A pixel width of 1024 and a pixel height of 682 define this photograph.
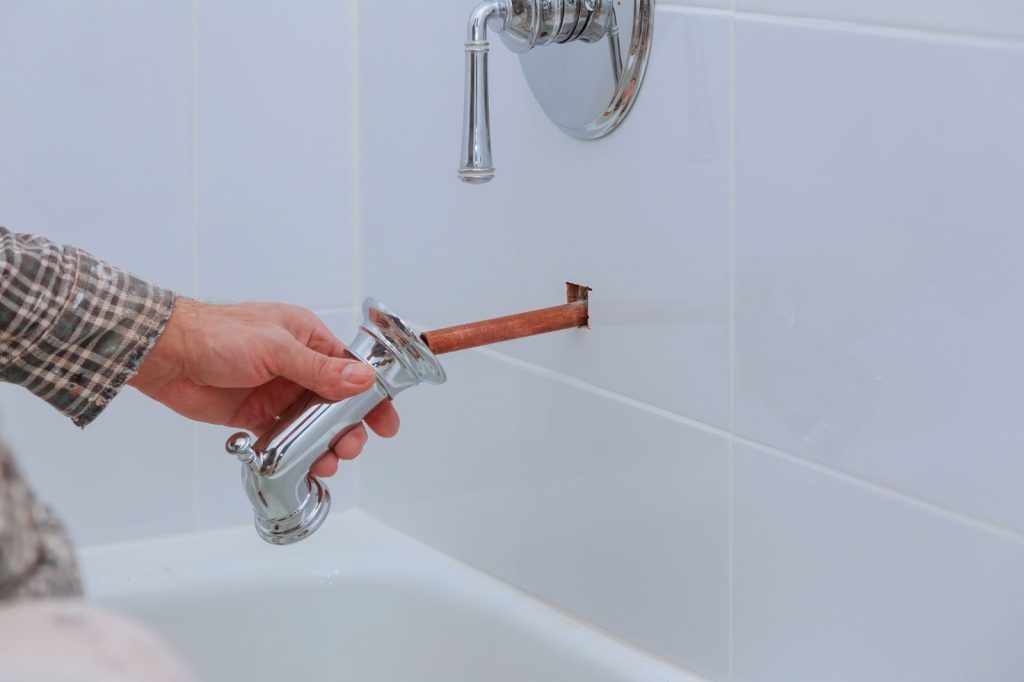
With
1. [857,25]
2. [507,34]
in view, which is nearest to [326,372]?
[507,34]

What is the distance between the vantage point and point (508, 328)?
0.89 metres

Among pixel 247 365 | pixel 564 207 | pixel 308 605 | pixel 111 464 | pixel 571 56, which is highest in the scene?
pixel 571 56

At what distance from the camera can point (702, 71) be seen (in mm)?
830

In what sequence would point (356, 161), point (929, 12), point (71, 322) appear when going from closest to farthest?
point (929, 12) → point (71, 322) → point (356, 161)

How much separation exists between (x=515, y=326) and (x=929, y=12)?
13.8 inches

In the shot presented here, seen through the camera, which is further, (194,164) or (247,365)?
(194,164)

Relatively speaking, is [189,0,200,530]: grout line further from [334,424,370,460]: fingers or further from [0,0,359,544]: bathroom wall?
[334,424,370,460]: fingers

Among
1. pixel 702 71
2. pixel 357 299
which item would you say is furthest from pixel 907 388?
pixel 357 299

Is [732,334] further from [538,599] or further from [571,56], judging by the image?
[538,599]

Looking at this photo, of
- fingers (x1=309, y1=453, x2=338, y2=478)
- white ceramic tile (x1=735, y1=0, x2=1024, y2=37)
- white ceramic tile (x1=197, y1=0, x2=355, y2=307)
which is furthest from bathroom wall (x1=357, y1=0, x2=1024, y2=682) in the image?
fingers (x1=309, y1=453, x2=338, y2=478)

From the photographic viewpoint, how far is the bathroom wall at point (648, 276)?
0.69 meters

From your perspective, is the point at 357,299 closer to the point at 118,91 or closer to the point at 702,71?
the point at 118,91

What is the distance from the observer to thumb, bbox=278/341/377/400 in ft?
2.64

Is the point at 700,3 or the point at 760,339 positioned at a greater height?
the point at 700,3
